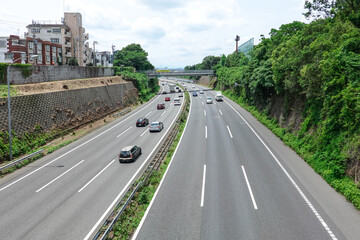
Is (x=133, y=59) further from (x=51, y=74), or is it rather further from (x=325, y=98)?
(x=325, y=98)

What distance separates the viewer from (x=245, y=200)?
16594 mm

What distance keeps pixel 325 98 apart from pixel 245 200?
1295 cm

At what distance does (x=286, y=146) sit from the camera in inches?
1109

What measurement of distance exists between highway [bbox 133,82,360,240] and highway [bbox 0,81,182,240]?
3.38 m

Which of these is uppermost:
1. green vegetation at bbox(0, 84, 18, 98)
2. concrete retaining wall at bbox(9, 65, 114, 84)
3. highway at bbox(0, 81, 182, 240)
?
concrete retaining wall at bbox(9, 65, 114, 84)

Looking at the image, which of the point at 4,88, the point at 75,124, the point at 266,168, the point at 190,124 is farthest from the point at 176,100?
the point at 266,168

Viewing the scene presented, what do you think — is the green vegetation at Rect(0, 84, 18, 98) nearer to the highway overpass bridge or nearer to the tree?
the highway overpass bridge

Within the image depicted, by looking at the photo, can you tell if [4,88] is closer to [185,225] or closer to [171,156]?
[171,156]

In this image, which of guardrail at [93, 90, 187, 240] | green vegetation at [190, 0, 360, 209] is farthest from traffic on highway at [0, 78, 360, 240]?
green vegetation at [190, 0, 360, 209]

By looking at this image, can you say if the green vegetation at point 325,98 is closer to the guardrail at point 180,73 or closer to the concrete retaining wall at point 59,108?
the concrete retaining wall at point 59,108

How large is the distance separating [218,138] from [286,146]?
8.14m

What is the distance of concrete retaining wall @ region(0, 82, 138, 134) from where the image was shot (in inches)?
1168

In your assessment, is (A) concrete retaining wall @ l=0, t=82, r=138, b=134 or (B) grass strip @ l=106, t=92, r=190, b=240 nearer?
(B) grass strip @ l=106, t=92, r=190, b=240

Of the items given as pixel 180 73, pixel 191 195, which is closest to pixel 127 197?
pixel 191 195
